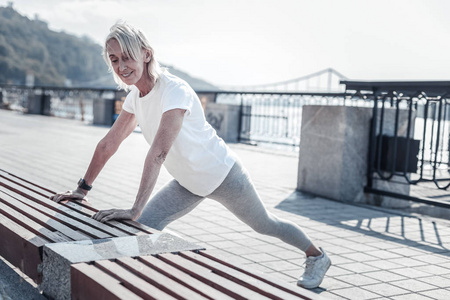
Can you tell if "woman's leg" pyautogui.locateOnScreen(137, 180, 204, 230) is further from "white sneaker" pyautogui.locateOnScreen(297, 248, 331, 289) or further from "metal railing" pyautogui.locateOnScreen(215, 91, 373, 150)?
"metal railing" pyautogui.locateOnScreen(215, 91, 373, 150)

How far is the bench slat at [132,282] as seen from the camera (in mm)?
2158

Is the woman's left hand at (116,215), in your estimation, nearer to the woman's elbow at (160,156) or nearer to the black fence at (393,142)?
the woman's elbow at (160,156)

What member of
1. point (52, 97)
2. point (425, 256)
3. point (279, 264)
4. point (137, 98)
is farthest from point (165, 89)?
point (52, 97)

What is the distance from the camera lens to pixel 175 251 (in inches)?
108

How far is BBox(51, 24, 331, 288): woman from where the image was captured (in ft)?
9.99

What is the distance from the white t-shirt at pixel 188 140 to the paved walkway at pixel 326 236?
1095 millimetres

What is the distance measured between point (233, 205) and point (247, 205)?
85 millimetres

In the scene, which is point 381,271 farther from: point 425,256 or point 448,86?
point 448,86

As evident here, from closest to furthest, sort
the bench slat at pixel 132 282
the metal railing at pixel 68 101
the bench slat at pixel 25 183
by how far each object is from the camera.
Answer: the bench slat at pixel 132 282, the bench slat at pixel 25 183, the metal railing at pixel 68 101

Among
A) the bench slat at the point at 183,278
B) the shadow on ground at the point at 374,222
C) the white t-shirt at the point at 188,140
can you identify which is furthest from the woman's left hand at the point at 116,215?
the shadow on ground at the point at 374,222

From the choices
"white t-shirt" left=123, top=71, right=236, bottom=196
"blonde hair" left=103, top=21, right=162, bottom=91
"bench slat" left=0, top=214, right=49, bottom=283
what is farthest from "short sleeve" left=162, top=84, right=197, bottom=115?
"bench slat" left=0, top=214, right=49, bottom=283

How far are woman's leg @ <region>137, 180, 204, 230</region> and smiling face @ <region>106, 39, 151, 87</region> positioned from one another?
751mm

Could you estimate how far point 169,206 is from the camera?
3.48m

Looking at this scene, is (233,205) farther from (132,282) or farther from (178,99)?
(132,282)
